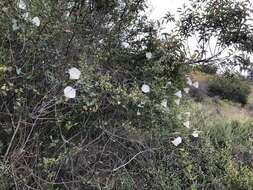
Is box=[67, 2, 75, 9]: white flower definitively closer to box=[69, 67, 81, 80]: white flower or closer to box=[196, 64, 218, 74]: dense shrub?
box=[69, 67, 81, 80]: white flower

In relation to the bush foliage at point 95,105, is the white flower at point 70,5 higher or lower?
higher

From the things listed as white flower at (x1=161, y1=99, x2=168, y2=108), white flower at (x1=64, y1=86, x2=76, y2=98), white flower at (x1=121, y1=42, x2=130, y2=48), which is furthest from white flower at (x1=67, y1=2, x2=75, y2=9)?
white flower at (x1=161, y1=99, x2=168, y2=108)

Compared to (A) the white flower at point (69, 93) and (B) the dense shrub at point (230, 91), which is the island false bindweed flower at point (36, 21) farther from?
(B) the dense shrub at point (230, 91)

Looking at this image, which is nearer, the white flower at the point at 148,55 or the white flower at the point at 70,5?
the white flower at the point at 70,5

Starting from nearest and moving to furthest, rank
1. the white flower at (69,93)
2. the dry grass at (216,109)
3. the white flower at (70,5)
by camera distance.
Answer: the white flower at (69,93), the white flower at (70,5), the dry grass at (216,109)

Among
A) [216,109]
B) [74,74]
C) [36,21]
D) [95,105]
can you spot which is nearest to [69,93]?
[74,74]

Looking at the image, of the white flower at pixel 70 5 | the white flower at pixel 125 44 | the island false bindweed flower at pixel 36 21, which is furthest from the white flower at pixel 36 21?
the white flower at pixel 125 44

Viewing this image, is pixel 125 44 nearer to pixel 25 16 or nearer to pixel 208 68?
pixel 208 68

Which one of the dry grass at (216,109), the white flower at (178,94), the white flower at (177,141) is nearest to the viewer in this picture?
the white flower at (177,141)

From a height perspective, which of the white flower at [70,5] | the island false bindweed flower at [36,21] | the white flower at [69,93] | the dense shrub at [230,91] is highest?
the white flower at [70,5]

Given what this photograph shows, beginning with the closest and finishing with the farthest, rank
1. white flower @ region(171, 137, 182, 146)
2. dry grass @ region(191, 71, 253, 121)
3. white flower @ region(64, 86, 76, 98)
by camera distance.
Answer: white flower @ region(64, 86, 76, 98) < white flower @ region(171, 137, 182, 146) < dry grass @ region(191, 71, 253, 121)

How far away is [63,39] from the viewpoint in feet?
11.4

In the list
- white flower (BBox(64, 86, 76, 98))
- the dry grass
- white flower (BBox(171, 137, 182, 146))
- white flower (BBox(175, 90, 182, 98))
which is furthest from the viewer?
the dry grass

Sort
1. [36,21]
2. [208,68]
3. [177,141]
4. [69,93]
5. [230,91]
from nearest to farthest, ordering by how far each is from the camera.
→ 1. [69,93]
2. [36,21]
3. [177,141]
4. [208,68]
5. [230,91]
